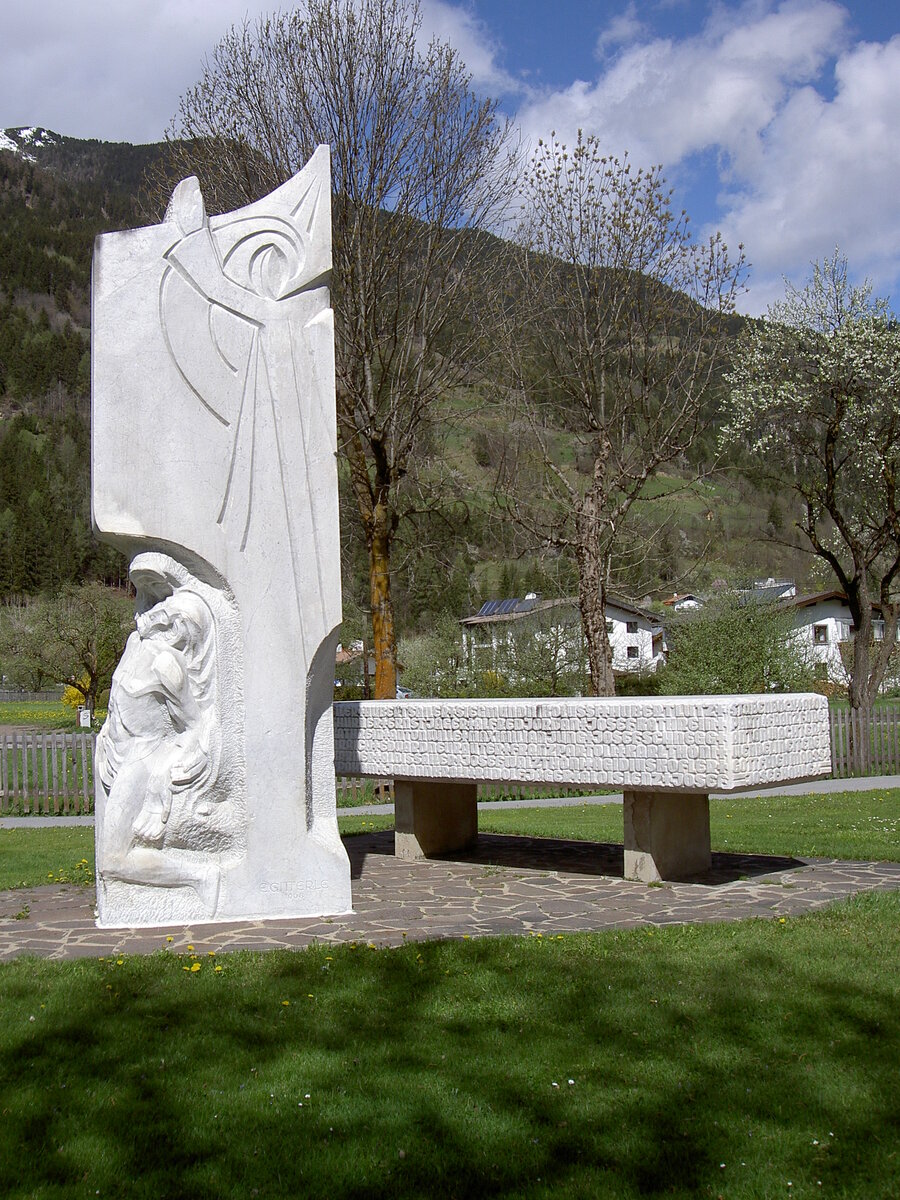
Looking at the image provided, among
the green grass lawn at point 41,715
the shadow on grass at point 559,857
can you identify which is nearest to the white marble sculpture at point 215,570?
the shadow on grass at point 559,857

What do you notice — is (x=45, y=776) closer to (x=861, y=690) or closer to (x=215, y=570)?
(x=215, y=570)

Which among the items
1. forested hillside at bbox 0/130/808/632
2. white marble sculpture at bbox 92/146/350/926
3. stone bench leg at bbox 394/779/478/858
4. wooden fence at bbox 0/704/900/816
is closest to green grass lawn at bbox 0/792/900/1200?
white marble sculpture at bbox 92/146/350/926

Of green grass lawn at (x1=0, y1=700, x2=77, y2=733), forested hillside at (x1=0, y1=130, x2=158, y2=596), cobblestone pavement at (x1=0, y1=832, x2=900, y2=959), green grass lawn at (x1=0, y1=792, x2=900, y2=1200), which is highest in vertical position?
forested hillside at (x1=0, y1=130, x2=158, y2=596)

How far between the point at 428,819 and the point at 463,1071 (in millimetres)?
5574

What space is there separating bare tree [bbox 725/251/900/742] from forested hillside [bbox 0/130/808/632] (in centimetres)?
167

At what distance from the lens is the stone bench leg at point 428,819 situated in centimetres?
967

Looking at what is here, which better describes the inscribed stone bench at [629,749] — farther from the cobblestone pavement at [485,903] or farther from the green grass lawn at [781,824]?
the green grass lawn at [781,824]

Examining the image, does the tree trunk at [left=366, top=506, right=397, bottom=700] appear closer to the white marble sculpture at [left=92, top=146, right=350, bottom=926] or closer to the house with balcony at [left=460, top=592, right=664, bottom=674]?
the white marble sculpture at [left=92, top=146, right=350, bottom=926]

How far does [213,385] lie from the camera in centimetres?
695

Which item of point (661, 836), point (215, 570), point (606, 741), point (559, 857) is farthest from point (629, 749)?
→ point (215, 570)

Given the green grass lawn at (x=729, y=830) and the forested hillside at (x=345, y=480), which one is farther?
the forested hillside at (x=345, y=480)

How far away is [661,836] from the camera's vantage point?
8062mm

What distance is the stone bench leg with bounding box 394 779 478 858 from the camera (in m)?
9.67

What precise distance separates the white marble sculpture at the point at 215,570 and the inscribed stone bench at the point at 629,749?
159cm
